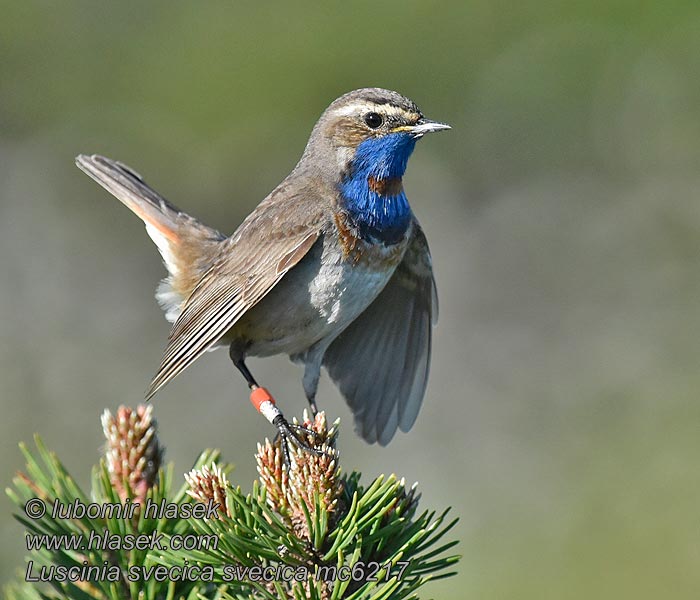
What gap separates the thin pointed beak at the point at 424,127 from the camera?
419cm

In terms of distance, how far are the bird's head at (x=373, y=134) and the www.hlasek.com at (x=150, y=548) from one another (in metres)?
1.98

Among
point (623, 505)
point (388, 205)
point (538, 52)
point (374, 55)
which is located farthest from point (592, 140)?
point (388, 205)

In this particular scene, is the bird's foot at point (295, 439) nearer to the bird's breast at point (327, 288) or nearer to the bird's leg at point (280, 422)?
the bird's leg at point (280, 422)

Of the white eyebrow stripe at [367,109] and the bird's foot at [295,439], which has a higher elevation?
the white eyebrow stripe at [367,109]

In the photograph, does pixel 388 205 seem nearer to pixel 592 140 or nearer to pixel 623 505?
pixel 623 505

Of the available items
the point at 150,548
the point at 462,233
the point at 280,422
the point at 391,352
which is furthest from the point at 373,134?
the point at 462,233

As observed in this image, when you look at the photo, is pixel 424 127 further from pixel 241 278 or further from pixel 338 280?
pixel 241 278

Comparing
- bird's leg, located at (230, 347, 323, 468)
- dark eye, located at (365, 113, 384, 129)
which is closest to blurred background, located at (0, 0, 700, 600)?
bird's leg, located at (230, 347, 323, 468)

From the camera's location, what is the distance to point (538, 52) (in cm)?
782

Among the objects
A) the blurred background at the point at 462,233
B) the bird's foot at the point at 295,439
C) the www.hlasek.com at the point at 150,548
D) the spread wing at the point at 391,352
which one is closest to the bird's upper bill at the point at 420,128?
the spread wing at the point at 391,352

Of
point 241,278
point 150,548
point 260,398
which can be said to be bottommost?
point 150,548

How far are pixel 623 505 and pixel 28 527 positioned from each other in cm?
459

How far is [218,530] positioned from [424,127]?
2.20 m

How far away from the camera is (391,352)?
456 cm
